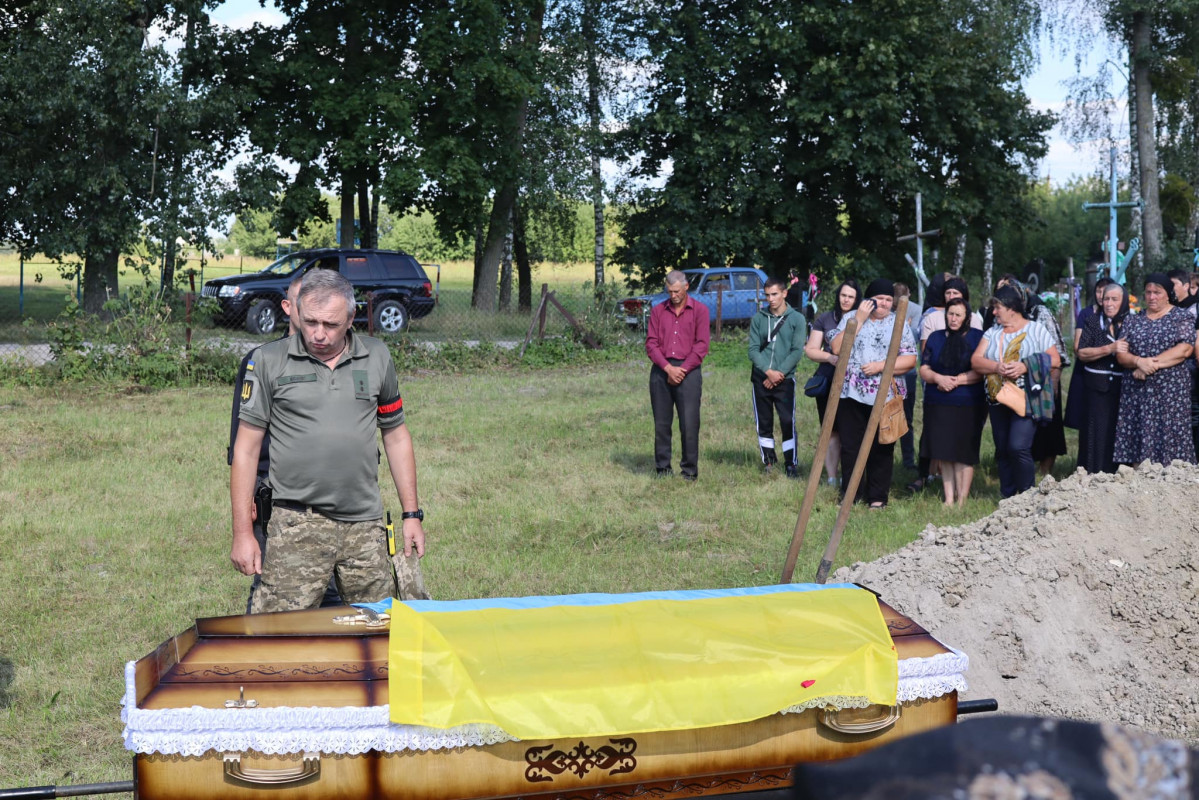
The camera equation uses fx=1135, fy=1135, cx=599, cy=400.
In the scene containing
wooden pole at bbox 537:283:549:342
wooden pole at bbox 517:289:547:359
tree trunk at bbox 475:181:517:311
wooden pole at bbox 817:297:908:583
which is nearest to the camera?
wooden pole at bbox 817:297:908:583

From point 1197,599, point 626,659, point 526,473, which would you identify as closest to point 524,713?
point 626,659

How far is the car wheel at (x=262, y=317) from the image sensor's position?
66.4 ft

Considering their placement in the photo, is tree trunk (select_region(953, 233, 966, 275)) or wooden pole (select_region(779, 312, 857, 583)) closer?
wooden pole (select_region(779, 312, 857, 583))

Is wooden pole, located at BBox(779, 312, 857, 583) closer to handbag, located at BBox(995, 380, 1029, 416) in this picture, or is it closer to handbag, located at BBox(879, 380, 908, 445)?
handbag, located at BBox(879, 380, 908, 445)

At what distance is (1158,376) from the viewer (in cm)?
834

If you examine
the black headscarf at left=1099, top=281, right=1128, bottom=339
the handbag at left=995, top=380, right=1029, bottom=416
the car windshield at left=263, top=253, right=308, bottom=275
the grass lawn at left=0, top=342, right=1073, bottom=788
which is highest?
the car windshield at left=263, top=253, right=308, bottom=275

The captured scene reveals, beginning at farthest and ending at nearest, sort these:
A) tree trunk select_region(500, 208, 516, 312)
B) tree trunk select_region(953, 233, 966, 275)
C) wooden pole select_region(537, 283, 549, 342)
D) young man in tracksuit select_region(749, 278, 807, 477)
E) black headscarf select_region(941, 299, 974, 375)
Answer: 1. tree trunk select_region(953, 233, 966, 275)
2. tree trunk select_region(500, 208, 516, 312)
3. wooden pole select_region(537, 283, 549, 342)
4. young man in tracksuit select_region(749, 278, 807, 477)
5. black headscarf select_region(941, 299, 974, 375)

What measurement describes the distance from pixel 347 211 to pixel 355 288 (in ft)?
29.9

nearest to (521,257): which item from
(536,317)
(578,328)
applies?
(578,328)

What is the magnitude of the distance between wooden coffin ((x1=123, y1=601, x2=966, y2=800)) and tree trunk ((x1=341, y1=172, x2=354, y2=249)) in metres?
27.1

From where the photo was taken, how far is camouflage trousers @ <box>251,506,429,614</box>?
13.9 feet

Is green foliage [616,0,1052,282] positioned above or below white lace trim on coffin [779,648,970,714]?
above

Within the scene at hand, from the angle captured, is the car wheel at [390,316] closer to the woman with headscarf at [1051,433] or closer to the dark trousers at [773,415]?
the dark trousers at [773,415]

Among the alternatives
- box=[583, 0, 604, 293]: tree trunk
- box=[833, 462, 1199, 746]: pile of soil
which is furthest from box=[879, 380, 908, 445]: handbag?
box=[583, 0, 604, 293]: tree trunk
